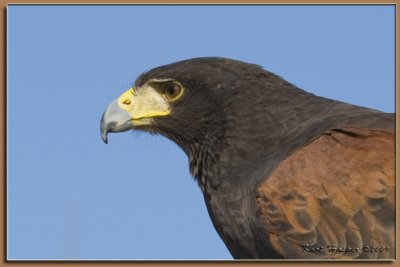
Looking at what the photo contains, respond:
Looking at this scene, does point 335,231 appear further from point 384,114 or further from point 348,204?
point 384,114

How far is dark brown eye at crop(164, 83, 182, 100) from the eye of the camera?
1023 cm

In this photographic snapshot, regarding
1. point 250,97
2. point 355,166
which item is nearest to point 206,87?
point 250,97

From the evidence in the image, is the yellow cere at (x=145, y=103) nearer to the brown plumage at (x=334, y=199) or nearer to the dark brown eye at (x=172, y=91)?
→ the dark brown eye at (x=172, y=91)

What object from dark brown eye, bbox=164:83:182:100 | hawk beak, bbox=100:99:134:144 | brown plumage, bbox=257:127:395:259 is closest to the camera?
brown plumage, bbox=257:127:395:259

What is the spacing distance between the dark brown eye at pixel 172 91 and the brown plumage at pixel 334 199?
5.57 feet

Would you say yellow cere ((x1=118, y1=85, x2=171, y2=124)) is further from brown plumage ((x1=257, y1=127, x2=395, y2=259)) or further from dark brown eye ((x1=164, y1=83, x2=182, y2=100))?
brown plumage ((x1=257, y1=127, x2=395, y2=259))

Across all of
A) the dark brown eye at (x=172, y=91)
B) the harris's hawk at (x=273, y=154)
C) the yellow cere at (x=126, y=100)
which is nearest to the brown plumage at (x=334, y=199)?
the harris's hawk at (x=273, y=154)

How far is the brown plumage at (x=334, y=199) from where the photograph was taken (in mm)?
8562

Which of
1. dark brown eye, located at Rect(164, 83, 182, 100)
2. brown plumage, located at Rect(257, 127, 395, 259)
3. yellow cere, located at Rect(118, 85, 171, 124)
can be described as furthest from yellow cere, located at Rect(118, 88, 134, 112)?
brown plumage, located at Rect(257, 127, 395, 259)

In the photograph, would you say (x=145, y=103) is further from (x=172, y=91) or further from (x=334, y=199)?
(x=334, y=199)

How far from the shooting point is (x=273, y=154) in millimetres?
9234

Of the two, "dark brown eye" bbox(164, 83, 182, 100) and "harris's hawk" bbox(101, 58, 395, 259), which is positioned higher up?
"dark brown eye" bbox(164, 83, 182, 100)

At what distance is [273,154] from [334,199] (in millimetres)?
812

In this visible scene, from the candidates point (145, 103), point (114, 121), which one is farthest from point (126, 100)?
point (114, 121)
